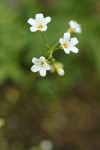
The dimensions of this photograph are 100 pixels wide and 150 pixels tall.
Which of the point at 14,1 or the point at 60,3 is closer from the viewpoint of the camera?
the point at 60,3

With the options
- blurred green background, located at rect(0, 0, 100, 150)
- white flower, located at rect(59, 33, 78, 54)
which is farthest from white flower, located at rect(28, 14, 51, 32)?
blurred green background, located at rect(0, 0, 100, 150)

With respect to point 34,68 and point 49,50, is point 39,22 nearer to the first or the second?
point 49,50

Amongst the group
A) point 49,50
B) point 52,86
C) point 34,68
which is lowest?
point 34,68

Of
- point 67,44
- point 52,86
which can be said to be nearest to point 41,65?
point 67,44

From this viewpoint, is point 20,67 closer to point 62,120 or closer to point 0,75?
point 0,75

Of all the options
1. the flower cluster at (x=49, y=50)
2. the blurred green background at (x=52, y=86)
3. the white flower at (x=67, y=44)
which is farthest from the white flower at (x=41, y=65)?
the blurred green background at (x=52, y=86)

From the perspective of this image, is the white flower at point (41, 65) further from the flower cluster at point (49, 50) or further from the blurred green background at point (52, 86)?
the blurred green background at point (52, 86)

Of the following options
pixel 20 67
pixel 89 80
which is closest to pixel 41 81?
pixel 20 67

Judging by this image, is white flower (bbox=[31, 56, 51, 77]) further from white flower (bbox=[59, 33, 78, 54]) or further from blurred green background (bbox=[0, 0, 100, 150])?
blurred green background (bbox=[0, 0, 100, 150])
